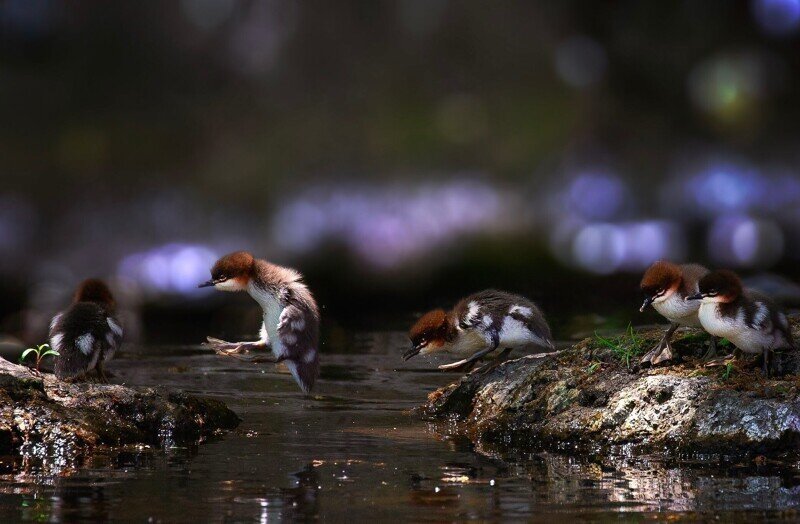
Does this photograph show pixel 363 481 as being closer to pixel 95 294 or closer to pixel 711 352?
pixel 711 352

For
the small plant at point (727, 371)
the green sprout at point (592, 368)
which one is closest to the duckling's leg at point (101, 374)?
the green sprout at point (592, 368)

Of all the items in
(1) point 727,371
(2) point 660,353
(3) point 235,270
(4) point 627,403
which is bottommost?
(4) point 627,403

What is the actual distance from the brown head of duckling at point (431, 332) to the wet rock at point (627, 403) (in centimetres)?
55

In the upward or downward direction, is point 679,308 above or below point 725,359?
above

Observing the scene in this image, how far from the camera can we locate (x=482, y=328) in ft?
29.5

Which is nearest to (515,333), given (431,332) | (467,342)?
(467,342)

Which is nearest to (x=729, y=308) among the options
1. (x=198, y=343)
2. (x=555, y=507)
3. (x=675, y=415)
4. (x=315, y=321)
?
(x=675, y=415)

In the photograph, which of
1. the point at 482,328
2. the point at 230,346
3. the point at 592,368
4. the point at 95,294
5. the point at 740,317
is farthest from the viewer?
the point at 95,294

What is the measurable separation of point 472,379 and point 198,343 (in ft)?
16.9

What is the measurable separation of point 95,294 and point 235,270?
1528 mm

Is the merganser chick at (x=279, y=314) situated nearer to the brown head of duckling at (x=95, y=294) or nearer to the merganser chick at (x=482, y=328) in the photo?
the merganser chick at (x=482, y=328)

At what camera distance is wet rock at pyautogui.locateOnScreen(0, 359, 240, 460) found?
23.5ft

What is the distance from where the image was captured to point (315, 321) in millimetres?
8805

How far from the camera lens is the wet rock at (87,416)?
716 cm
